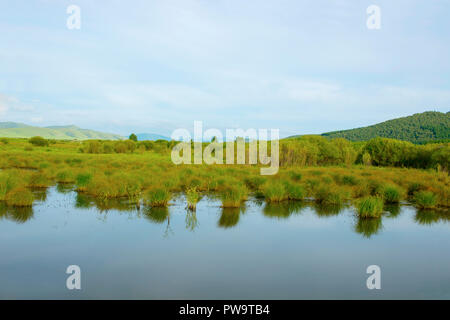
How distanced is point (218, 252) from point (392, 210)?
25.5 ft

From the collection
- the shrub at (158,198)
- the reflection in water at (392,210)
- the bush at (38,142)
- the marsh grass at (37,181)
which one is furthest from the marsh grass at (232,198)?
the bush at (38,142)

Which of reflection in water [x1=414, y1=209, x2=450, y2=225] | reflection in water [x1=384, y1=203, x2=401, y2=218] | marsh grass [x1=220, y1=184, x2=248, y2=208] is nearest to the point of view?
reflection in water [x1=414, y1=209, x2=450, y2=225]

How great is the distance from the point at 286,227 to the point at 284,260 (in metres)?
2.70

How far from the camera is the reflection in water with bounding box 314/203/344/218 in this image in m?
11.2

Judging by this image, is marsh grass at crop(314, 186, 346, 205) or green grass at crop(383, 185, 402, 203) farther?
green grass at crop(383, 185, 402, 203)

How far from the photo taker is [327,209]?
A: 1194 cm

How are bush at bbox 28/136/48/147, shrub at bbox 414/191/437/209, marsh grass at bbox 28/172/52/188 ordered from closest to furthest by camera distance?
shrub at bbox 414/191/437/209 < marsh grass at bbox 28/172/52/188 < bush at bbox 28/136/48/147

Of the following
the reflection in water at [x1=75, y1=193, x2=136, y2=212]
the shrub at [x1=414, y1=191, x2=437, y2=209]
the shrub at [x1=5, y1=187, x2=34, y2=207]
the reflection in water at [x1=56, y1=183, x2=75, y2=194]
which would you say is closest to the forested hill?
the shrub at [x1=414, y1=191, x2=437, y2=209]

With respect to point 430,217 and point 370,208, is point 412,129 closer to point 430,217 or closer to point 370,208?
point 430,217

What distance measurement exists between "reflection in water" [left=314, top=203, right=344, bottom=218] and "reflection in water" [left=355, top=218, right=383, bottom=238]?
1.14 meters

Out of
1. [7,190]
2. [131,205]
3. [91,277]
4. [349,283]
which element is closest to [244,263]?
[349,283]

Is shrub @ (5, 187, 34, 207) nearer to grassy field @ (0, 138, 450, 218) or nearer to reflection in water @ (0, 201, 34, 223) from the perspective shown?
grassy field @ (0, 138, 450, 218)

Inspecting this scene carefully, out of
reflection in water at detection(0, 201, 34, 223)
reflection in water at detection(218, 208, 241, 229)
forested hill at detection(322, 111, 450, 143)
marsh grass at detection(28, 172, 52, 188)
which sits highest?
forested hill at detection(322, 111, 450, 143)

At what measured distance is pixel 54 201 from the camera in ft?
39.6
